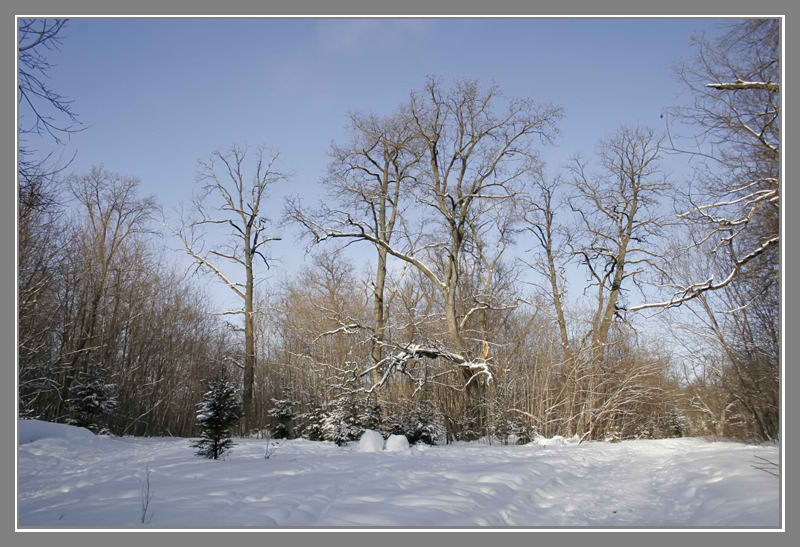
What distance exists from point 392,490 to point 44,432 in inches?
328

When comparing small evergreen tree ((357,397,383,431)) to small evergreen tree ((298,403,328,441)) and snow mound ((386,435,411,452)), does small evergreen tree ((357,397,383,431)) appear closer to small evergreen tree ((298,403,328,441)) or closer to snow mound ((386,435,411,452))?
small evergreen tree ((298,403,328,441))

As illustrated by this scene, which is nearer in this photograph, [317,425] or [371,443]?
[371,443]

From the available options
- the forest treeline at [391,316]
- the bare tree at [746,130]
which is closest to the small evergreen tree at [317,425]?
the forest treeline at [391,316]

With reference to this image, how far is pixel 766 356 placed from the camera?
567 centimetres

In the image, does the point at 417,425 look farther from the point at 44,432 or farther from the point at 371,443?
the point at 44,432

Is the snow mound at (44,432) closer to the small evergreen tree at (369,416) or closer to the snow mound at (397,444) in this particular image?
the small evergreen tree at (369,416)

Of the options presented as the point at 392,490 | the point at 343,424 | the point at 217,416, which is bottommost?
the point at 343,424

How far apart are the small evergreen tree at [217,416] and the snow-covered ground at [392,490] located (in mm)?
288

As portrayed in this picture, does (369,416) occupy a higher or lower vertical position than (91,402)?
lower

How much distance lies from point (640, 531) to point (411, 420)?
28.1 ft

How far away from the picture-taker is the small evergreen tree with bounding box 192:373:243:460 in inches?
288

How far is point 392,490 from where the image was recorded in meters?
4.74

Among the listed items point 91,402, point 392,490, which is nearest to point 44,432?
point 91,402
